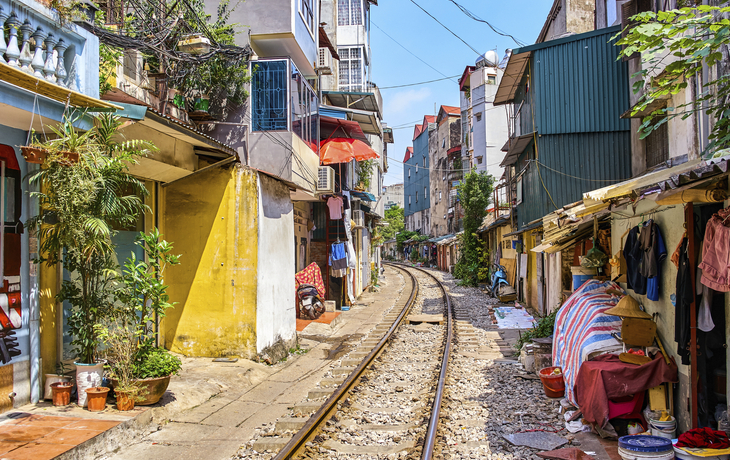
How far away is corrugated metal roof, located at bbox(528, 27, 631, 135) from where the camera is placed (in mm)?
13906

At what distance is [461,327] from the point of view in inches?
536

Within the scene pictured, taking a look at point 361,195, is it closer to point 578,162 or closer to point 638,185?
point 578,162

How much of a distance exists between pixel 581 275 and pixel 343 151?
8.88 meters

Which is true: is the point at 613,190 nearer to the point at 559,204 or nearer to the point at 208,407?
the point at 208,407

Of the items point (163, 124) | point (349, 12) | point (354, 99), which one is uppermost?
point (349, 12)

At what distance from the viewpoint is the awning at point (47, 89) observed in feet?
16.1

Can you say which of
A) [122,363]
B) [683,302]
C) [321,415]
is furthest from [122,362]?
→ [683,302]

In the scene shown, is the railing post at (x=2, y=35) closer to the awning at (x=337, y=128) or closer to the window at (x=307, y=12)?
the window at (x=307, y=12)

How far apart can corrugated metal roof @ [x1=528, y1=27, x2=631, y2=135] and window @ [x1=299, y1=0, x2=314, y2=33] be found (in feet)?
21.5

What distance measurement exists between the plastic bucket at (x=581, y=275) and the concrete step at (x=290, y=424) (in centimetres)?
568

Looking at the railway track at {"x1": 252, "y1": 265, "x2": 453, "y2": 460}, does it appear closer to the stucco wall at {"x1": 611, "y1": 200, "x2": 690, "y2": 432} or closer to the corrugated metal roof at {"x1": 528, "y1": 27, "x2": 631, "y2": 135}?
the stucco wall at {"x1": 611, "y1": 200, "x2": 690, "y2": 432}

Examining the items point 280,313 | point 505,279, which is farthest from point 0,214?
point 505,279

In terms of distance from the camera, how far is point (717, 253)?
4.39m

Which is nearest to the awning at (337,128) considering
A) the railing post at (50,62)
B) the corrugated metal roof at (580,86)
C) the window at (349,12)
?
the corrugated metal roof at (580,86)
